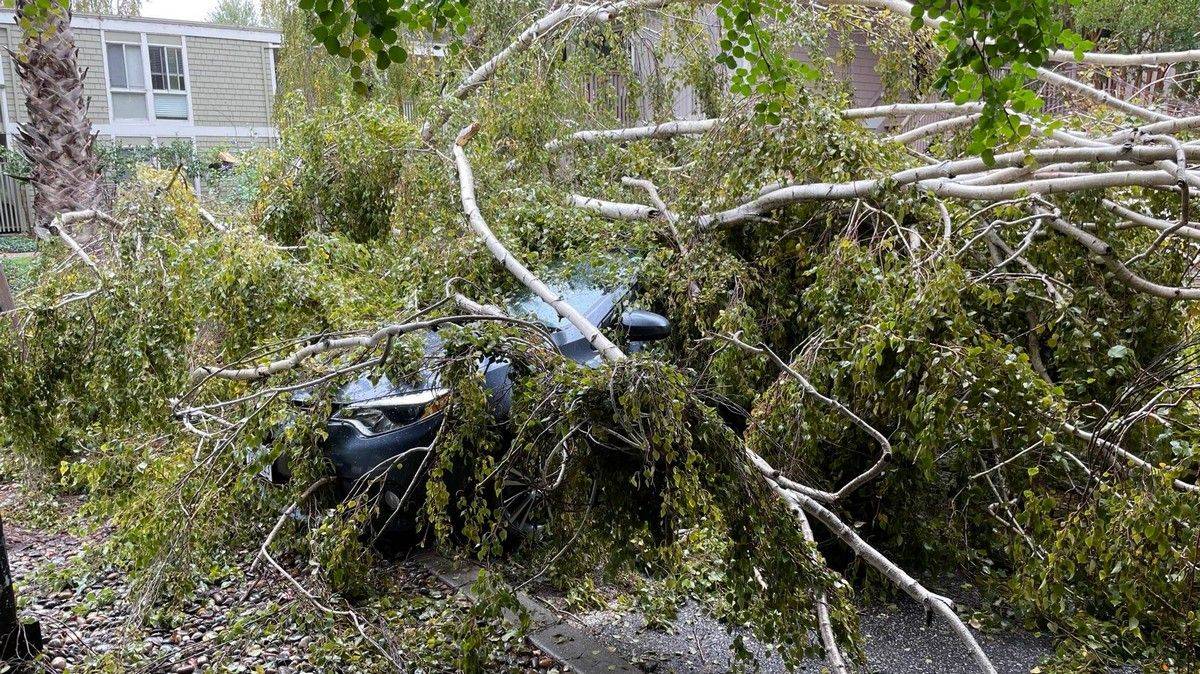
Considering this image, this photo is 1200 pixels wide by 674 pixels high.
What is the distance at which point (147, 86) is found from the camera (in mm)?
20984

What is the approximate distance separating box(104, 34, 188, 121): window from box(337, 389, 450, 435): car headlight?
802 inches

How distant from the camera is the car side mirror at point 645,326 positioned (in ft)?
14.6

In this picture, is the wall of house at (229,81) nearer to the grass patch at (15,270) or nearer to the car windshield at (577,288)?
the grass patch at (15,270)

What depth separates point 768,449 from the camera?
3941mm

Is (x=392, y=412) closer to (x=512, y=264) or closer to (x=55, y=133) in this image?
(x=512, y=264)

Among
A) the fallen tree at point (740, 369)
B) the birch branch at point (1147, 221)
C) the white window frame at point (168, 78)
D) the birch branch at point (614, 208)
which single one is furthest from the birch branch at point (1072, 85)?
the white window frame at point (168, 78)

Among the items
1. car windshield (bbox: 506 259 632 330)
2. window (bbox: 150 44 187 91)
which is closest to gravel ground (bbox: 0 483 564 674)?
car windshield (bbox: 506 259 632 330)

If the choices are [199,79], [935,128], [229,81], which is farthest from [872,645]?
[229,81]

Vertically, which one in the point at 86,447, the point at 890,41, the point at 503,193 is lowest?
the point at 86,447

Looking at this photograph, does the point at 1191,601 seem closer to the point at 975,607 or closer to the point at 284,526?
the point at 975,607

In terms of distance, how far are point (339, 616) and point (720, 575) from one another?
1738mm

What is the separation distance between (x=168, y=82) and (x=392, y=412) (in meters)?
20.8

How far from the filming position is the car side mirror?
445 cm

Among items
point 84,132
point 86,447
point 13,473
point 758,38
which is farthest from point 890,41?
point 84,132
